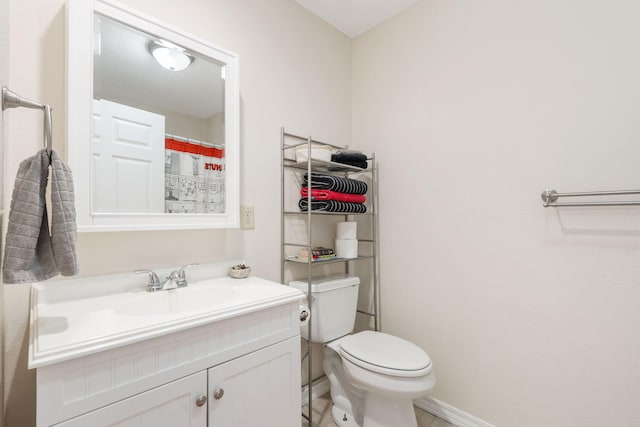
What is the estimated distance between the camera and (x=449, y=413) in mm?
1610

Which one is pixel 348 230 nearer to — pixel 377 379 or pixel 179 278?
pixel 377 379

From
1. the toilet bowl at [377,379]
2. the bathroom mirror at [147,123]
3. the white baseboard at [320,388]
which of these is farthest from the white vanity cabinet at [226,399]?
the white baseboard at [320,388]

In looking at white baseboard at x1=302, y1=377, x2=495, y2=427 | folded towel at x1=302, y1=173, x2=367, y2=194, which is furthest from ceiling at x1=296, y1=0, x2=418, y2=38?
white baseboard at x1=302, y1=377, x2=495, y2=427

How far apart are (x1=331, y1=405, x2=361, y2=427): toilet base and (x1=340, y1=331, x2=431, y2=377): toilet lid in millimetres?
368

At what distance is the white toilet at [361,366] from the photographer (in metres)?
1.28

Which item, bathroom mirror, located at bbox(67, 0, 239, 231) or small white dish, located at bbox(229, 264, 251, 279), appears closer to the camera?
bathroom mirror, located at bbox(67, 0, 239, 231)

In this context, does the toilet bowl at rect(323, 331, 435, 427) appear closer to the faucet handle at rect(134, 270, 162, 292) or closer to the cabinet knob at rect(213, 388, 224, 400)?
the cabinet knob at rect(213, 388, 224, 400)

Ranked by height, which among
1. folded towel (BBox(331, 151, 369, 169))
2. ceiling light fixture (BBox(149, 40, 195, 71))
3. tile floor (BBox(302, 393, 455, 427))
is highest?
ceiling light fixture (BBox(149, 40, 195, 71))

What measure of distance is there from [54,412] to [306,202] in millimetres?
1265

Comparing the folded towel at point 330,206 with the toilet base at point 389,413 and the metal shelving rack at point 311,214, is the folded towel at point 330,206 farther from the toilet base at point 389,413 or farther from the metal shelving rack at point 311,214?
the toilet base at point 389,413

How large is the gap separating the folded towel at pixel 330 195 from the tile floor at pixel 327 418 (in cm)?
121

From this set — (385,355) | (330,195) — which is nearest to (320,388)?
(385,355)

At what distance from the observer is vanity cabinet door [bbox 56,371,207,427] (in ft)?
2.42

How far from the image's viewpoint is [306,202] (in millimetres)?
1701
